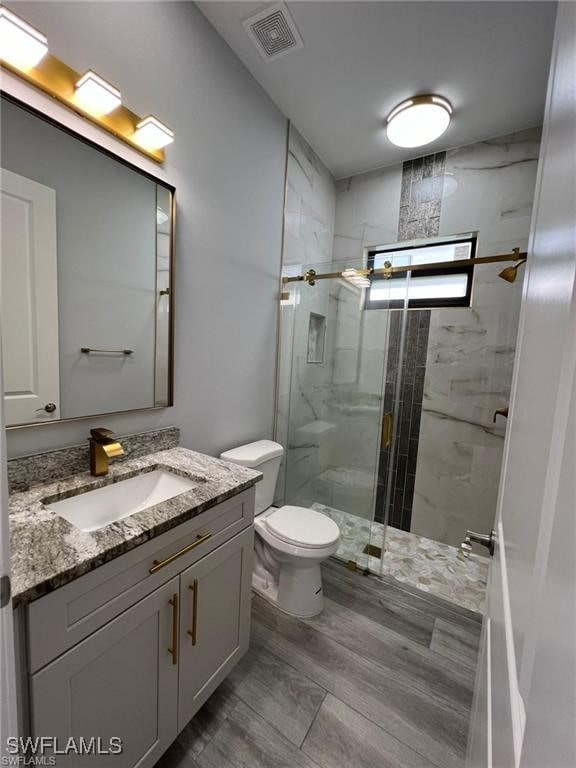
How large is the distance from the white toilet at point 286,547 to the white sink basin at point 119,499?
512 millimetres

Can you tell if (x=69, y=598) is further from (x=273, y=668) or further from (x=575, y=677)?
(x=273, y=668)

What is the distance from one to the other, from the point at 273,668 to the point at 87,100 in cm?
241

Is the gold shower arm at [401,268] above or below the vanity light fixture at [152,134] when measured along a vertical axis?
below

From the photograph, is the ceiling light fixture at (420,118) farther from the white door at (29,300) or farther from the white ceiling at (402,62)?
the white door at (29,300)

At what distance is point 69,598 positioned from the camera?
72 centimetres

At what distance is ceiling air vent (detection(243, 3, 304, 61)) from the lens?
1479 mm

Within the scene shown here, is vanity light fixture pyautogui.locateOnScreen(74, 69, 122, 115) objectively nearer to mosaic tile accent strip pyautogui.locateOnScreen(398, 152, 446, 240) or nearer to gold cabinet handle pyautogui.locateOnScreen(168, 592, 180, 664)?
gold cabinet handle pyautogui.locateOnScreen(168, 592, 180, 664)

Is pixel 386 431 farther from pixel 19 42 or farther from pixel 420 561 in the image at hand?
pixel 19 42

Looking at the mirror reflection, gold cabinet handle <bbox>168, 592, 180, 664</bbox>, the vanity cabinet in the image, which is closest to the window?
the mirror reflection

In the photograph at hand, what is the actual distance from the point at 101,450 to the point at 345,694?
1433mm

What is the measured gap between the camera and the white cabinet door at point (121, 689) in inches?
28.4

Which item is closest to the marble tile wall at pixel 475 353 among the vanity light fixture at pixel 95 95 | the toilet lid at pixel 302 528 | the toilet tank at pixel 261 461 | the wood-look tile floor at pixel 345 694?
the wood-look tile floor at pixel 345 694

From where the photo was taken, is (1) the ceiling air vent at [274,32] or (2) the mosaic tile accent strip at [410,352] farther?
(2) the mosaic tile accent strip at [410,352]

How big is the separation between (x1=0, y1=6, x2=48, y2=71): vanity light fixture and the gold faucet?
1.19 m
